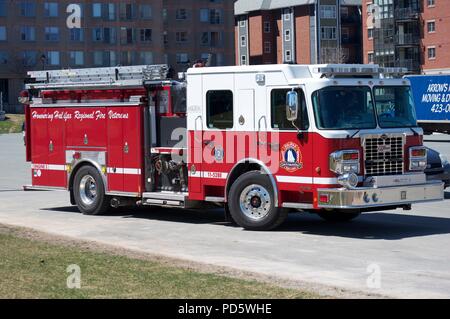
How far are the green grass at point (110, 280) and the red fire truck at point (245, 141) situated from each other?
363cm

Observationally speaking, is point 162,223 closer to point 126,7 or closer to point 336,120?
point 336,120

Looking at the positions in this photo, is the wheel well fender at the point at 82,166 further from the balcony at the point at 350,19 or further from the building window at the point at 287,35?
the building window at the point at 287,35

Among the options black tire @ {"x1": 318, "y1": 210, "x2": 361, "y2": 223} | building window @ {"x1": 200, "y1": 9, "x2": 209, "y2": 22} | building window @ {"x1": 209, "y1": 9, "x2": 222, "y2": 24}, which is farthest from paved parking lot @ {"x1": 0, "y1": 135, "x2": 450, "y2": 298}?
building window @ {"x1": 209, "y1": 9, "x2": 222, "y2": 24}

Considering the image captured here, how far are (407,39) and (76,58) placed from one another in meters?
37.2

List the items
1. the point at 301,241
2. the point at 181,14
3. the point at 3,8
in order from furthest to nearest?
the point at 181,14 → the point at 3,8 → the point at 301,241

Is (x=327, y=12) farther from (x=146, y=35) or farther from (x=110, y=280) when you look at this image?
(x=110, y=280)

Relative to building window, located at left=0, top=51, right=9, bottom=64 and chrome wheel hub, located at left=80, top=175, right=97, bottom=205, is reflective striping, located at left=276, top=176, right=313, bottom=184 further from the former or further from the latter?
building window, located at left=0, top=51, right=9, bottom=64

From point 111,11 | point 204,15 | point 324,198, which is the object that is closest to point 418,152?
point 324,198

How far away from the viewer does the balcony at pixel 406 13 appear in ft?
298

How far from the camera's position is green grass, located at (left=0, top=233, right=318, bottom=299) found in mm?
9438

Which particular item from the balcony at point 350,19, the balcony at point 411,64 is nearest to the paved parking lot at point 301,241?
the balcony at point 411,64

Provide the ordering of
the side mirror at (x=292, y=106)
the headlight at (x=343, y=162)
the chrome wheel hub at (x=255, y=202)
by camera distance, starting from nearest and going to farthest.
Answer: the headlight at (x=343, y=162)
the side mirror at (x=292, y=106)
the chrome wheel hub at (x=255, y=202)

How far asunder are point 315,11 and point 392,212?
92710 millimetres

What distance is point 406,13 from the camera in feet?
302
